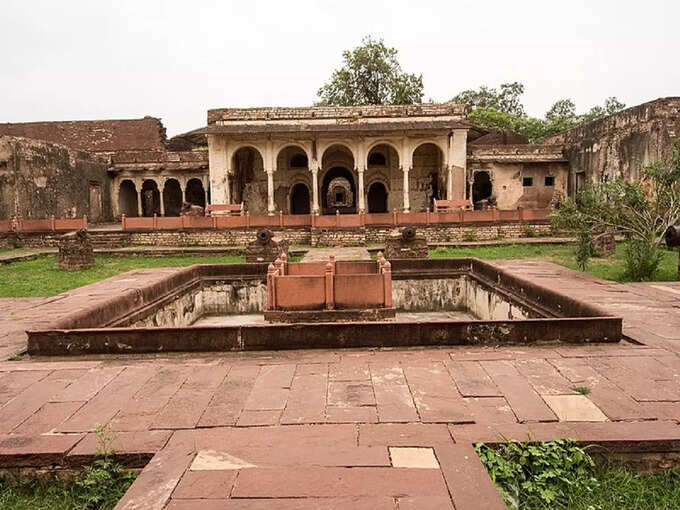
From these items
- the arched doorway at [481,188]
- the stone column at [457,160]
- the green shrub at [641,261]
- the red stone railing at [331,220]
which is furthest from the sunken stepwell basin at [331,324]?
the arched doorway at [481,188]

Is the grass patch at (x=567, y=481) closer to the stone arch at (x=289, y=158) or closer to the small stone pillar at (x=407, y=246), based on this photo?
the small stone pillar at (x=407, y=246)

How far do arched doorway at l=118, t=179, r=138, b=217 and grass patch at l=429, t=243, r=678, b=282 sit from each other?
1839cm

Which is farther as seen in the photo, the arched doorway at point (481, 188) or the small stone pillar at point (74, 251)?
the arched doorway at point (481, 188)

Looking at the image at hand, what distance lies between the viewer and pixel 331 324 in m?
4.64

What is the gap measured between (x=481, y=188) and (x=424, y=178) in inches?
180

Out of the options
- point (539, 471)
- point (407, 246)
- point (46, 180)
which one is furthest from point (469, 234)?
point (46, 180)

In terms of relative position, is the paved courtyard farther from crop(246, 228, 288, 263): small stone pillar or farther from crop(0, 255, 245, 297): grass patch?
crop(246, 228, 288, 263): small stone pillar

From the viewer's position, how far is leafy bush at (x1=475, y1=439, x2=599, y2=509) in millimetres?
2426

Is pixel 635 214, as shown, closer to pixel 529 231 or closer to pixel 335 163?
pixel 529 231

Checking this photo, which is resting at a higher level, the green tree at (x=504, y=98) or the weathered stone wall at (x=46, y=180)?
the green tree at (x=504, y=98)

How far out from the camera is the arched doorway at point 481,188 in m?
25.8

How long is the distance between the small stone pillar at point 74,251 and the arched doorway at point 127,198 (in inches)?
548

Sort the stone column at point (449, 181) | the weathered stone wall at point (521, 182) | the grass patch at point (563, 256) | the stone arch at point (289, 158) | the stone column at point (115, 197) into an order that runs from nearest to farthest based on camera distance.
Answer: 1. the grass patch at point (563, 256)
2. the stone column at point (449, 181)
3. the stone arch at point (289, 158)
4. the weathered stone wall at point (521, 182)
5. the stone column at point (115, 197)

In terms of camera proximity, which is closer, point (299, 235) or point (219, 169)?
point (299, 235)
